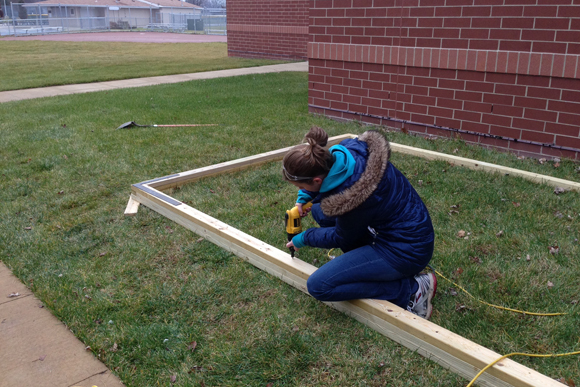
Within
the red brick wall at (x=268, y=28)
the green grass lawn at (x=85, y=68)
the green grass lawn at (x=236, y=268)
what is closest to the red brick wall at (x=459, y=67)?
the green grass lawn at (x=236, y=268)

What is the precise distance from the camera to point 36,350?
3055 millimetres

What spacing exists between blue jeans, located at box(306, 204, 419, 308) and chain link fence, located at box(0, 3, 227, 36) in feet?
154

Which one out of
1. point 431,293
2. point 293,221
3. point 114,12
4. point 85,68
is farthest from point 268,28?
point 114,12

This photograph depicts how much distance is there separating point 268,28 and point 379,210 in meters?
16.7

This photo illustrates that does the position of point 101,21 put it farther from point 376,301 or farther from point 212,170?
point 376,301

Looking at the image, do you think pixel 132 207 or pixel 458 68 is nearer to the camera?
pixel 132 207

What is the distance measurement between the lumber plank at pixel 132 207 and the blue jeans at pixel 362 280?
2.39 metres

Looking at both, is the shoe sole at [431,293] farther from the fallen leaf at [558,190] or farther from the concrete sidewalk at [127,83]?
the concrete sidewalk at [127,83]

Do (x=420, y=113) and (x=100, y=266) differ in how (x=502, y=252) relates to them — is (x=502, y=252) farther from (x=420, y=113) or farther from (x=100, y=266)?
(x=420, y=113)

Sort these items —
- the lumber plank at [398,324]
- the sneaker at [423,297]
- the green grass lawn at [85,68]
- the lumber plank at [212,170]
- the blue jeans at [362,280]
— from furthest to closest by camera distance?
the green grass lawn at [85,68]
the lumber plank at [212,170]
the sneaker at [423,297]
the blue jeans at [362,280]
the lumber plank at [398,324]

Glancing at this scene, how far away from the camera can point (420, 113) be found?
301 inches

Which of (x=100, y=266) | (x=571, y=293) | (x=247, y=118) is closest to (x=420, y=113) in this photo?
(x=247, y=118)

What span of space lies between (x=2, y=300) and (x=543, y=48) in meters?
6.31

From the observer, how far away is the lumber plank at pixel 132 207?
4.89 meters
